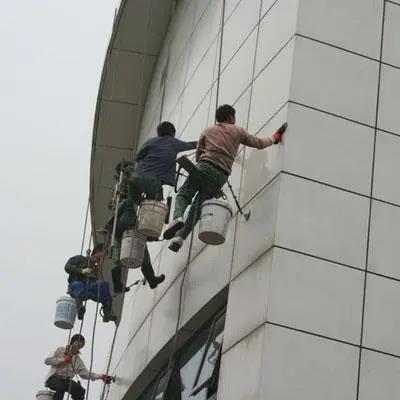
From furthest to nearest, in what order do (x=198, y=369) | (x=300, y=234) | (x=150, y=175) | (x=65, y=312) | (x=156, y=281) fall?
(x=65, y=312), (x=156, y=281), (x=150, y=175), (x=198, y=369), (x=300, y=234)

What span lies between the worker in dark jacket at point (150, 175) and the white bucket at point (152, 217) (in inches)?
17.7

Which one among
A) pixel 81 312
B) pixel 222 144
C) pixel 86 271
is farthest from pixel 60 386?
pixel 222 144

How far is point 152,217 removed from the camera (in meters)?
9.95

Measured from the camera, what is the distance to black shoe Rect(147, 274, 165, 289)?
11.5 meters

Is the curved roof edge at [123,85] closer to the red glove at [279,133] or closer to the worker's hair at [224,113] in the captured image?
the worker's hair at [224,113]

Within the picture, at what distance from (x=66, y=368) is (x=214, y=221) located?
15.9 feet

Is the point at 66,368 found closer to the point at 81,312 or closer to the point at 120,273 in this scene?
the point at 81,312

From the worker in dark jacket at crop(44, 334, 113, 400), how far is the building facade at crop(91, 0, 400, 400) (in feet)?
3.75

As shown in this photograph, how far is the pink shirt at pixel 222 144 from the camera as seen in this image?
9.49 m

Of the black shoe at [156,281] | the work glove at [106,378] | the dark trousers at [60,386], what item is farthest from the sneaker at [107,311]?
the work glove at [106,378]

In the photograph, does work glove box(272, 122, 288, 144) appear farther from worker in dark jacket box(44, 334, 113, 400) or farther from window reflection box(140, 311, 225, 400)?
worker in dark jacket box(44, 334, 113, 400)

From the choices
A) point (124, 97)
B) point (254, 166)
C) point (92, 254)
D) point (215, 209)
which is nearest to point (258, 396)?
point (215, 209)

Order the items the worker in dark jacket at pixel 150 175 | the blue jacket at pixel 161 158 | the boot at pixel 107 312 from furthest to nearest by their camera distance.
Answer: the boot at pixel 107 312
the blue jacket at pixel 161 158
the worker in dark jacket at pixel 150 175

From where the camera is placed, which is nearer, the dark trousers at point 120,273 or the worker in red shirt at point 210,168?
the worker in red shirt at point 210,168
